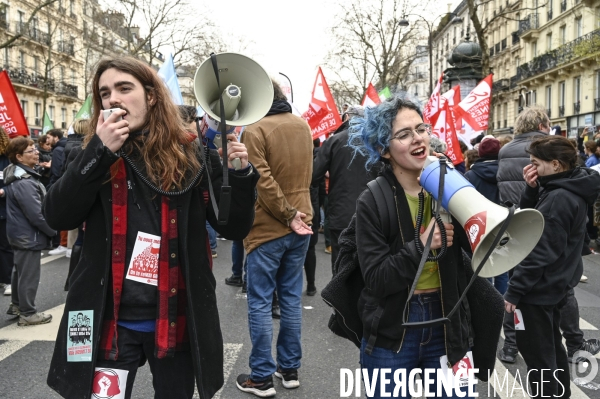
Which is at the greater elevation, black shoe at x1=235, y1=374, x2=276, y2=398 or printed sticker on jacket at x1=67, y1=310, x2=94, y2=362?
printed sticker on jacket at x1=67, y1=310, x2=94, y2=362

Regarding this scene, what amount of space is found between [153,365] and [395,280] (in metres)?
0.97

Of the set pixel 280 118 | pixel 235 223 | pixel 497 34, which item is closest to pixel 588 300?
pixel 280 118

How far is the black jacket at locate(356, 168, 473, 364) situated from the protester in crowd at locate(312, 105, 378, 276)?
277 cm

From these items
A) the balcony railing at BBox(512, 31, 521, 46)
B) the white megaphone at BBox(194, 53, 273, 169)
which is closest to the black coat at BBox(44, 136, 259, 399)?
the white megaphone at BBox(194, 53, 273, 169)

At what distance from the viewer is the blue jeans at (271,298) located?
3.62 m

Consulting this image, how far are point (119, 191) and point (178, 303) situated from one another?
1.53 feet

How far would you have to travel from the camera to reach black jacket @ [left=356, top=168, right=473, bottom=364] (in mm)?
2133

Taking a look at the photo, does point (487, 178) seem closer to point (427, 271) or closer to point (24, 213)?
point (427, 271)

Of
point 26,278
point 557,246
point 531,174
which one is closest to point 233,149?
point 557,246

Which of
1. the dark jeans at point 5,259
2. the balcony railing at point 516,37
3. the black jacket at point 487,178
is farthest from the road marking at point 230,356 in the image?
the balcony railing at point 516,37

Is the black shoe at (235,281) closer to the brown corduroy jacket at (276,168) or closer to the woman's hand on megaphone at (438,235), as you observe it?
the brown corduroy jacket at (276,168)

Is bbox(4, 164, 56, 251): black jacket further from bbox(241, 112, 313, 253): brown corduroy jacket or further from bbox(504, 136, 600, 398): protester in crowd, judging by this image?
bbox(504, 136, 600, 398): protester in crowd

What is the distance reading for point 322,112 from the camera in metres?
9.59

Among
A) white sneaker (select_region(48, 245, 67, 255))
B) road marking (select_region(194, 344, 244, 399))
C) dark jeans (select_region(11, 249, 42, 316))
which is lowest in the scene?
road marking (select_region(194, 344, 244, 399))
